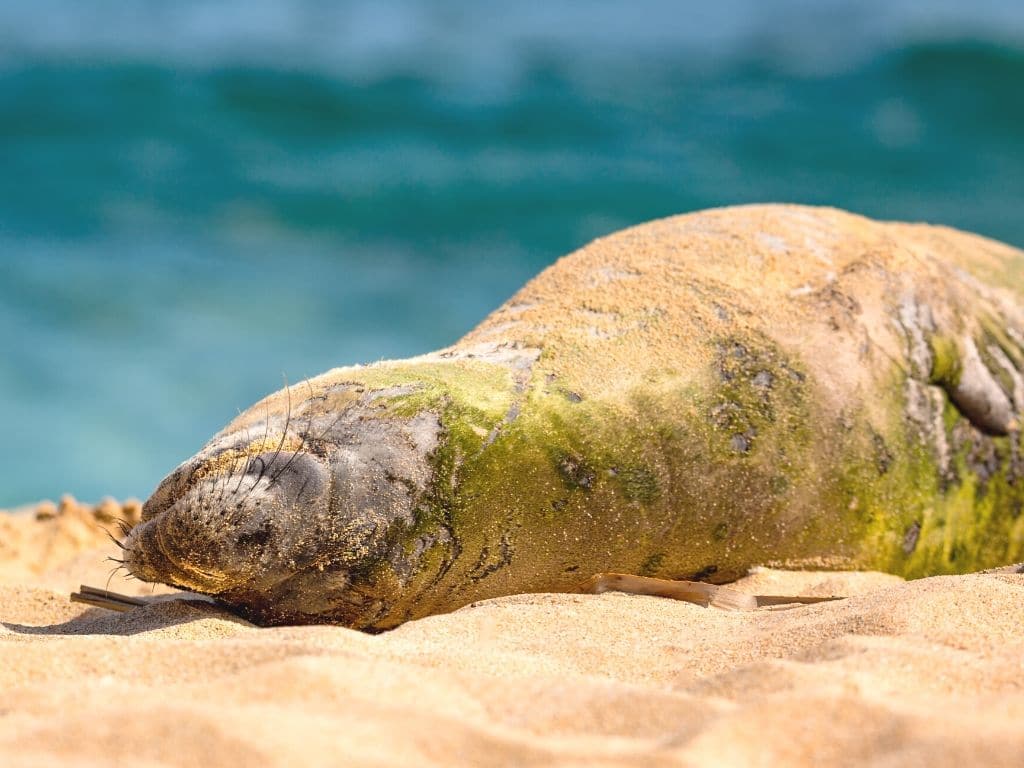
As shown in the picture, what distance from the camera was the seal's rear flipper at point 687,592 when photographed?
392 cm

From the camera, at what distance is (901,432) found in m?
4.61

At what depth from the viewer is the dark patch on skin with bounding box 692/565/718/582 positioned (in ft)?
13.7

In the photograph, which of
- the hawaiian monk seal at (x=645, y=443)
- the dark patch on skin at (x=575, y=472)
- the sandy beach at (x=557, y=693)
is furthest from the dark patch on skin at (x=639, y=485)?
the sandy beach at (x=557, y=693)

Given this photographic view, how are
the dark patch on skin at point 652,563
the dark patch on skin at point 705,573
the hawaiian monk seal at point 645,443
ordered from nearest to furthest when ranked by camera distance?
the hawaiian monk seal at point 645,443
the dark patch on skin at point 652,563
the dark patch on skin at point 705,573

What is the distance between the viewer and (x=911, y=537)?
4613 mm

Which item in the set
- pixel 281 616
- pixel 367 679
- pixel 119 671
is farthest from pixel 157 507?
pixel 367 679

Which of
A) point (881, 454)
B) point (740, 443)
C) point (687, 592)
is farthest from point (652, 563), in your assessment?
point (881, 454)

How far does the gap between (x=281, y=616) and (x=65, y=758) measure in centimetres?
168

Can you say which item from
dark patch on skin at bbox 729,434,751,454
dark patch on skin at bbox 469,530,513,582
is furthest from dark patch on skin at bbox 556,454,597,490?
dark patch on skin at bbox 729,434,751,454

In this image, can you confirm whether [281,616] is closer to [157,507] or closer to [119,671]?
[157,507]

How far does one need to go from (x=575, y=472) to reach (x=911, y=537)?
1555 mm

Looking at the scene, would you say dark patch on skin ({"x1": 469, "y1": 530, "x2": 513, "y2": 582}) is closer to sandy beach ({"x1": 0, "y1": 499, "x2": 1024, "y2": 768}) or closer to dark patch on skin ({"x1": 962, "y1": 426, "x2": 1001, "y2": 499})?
sandy beach ({"x1": 0, "y1": 499, "x2": 1024, "y2": 768})

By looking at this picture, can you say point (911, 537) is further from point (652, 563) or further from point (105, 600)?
point (105, 600)

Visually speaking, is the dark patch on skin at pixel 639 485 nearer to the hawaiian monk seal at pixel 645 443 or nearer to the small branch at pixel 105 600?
the hawaiian monk seal at pixel 645 443
